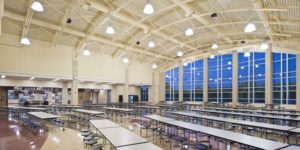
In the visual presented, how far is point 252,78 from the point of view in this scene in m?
15.8

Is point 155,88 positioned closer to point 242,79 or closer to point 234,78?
point 234,78

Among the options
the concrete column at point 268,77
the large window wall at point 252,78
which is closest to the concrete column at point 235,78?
the large window wall at point 252,78

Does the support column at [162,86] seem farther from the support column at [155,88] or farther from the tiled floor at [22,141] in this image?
the tiled floor at [22,141]

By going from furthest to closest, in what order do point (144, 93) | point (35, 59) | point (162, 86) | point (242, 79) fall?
point (144, 93) → point (162, 86) → point (242, 79) → point (35, 59)

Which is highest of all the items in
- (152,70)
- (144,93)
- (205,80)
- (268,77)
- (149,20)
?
(149,20)

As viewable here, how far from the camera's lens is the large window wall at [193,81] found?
65.2ft

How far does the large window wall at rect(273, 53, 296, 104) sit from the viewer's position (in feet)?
43.3

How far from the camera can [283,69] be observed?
45.3ft

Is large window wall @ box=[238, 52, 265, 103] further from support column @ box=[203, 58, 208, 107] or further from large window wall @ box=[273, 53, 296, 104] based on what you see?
support column @ box=[203, 58, 208, 107]

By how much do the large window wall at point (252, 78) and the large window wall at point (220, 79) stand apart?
1117 millimetres

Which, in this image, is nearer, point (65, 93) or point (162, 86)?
point (65, 93)

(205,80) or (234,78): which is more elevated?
(234,78)

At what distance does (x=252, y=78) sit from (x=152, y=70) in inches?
433

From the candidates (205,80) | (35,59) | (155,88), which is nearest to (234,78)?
(205,80)
